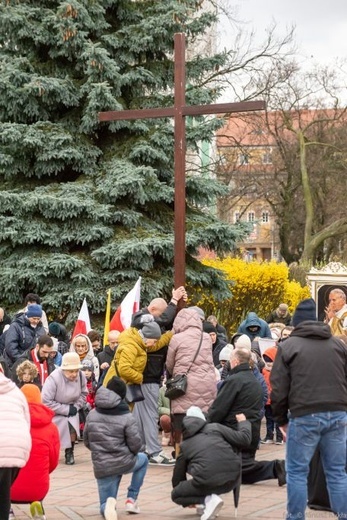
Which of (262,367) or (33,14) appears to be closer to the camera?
(262,367)

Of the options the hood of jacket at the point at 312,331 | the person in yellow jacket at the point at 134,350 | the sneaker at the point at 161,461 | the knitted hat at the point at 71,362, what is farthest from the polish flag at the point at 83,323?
the hood of jacket at the point at 312,331

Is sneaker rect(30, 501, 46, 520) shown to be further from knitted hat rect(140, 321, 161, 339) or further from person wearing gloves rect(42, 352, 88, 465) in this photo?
person wearing gloves rect(42, 352, 88, 465)

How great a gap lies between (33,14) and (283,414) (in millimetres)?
14415

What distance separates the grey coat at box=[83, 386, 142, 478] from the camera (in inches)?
397

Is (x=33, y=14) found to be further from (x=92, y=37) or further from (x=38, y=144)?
(x=38, y=144)

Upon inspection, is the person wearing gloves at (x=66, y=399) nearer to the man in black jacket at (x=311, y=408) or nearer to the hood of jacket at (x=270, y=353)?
the hood of jacket at (x=270, y=353)

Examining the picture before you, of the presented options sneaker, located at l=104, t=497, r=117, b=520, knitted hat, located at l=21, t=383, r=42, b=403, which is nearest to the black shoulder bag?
sneaker, located at l=104, t=497, r=117, b=520

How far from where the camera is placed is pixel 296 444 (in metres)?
8.92

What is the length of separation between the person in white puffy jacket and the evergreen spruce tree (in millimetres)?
12336

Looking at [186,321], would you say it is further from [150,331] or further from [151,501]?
[151,501]

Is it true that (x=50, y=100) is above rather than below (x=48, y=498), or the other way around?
above

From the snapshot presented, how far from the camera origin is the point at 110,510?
1005 cm

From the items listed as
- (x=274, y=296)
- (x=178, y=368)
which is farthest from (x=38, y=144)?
(x=274, y=296)

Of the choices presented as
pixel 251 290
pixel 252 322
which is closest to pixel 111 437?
pixel 252 322
